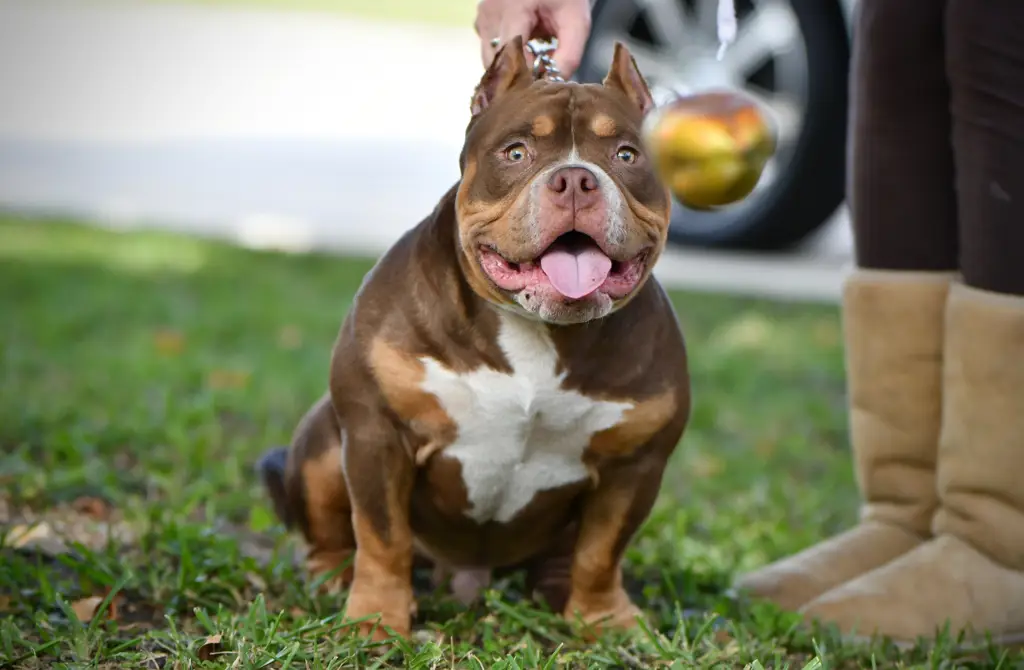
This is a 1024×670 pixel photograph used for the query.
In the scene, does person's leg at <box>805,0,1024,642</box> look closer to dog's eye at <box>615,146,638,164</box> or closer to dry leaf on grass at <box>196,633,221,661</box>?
dog's eye at <box>615,146,638,164</box>

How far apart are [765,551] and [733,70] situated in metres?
3.68

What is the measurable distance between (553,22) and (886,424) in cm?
133

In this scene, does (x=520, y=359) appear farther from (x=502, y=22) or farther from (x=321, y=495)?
(x=502, y=22)

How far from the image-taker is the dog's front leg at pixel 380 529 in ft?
8.95

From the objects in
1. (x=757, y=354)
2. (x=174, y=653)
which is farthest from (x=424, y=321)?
(x=757, y=354)

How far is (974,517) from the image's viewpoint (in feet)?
10.3

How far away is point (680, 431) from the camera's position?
284 centimetres

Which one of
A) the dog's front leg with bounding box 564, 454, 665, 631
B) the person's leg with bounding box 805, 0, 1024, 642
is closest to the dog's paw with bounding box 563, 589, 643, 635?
the dog's front leg with bounding box 564, 454, 665, 631

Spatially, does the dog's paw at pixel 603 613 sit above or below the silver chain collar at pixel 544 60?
below

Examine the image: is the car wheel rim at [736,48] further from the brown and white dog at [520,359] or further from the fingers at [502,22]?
the brown and white dog at [520,359]

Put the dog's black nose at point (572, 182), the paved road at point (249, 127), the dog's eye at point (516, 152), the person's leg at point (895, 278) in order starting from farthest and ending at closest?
the paved road at point (249, 127) < the person's leg at point (895, 278) < the dog's eye at point (516, 152) < the dog's black nose at point (572, 182)

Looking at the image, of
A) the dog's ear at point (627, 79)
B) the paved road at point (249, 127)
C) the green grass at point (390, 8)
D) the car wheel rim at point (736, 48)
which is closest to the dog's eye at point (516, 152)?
the dog's ear at point (627, 79)

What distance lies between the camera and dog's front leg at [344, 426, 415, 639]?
2727mm

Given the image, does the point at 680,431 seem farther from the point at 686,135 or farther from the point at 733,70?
the point at 733,70
